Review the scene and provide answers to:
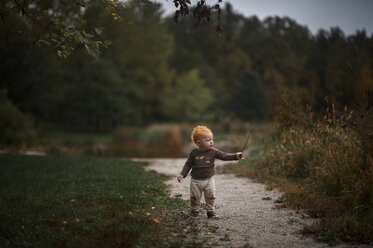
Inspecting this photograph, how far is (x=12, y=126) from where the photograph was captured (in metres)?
15.5

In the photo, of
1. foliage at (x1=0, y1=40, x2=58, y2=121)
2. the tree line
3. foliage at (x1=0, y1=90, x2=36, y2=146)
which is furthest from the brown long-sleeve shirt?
foliage at (x1=0, y1=40, x2=58, y2=121)

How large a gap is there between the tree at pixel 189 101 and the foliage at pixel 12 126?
2321 cm

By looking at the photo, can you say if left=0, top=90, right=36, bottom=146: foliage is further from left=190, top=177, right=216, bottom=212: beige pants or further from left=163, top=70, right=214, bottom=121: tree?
left=163, top=70, right=214, bottom=121: tree

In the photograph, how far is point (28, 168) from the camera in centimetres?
862

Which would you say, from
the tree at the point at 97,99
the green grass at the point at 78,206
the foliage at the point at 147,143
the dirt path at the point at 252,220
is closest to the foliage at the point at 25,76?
the tree at the point at 97,99

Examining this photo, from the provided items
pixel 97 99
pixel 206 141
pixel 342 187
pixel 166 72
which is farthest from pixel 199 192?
pixel 166 72

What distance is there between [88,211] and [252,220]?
2.33 m

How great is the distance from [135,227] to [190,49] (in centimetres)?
5092

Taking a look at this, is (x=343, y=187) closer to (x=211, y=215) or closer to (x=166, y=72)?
(x=211, y=215)

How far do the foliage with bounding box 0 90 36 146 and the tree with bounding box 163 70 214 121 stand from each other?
76.1 feet

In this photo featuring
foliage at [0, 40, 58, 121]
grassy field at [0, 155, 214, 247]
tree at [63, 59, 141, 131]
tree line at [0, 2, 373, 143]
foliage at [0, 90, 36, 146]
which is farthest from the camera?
tree at [63, 59, 141, 131]

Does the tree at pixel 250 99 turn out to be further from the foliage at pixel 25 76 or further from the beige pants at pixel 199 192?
the beige pants at pixel 199 192

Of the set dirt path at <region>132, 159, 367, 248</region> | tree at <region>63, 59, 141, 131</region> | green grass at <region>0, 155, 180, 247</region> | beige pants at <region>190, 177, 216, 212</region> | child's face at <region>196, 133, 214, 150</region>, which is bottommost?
dirt path at <region>132, 159, 367, 248</region>

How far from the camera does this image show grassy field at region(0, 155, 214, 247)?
3803mm
